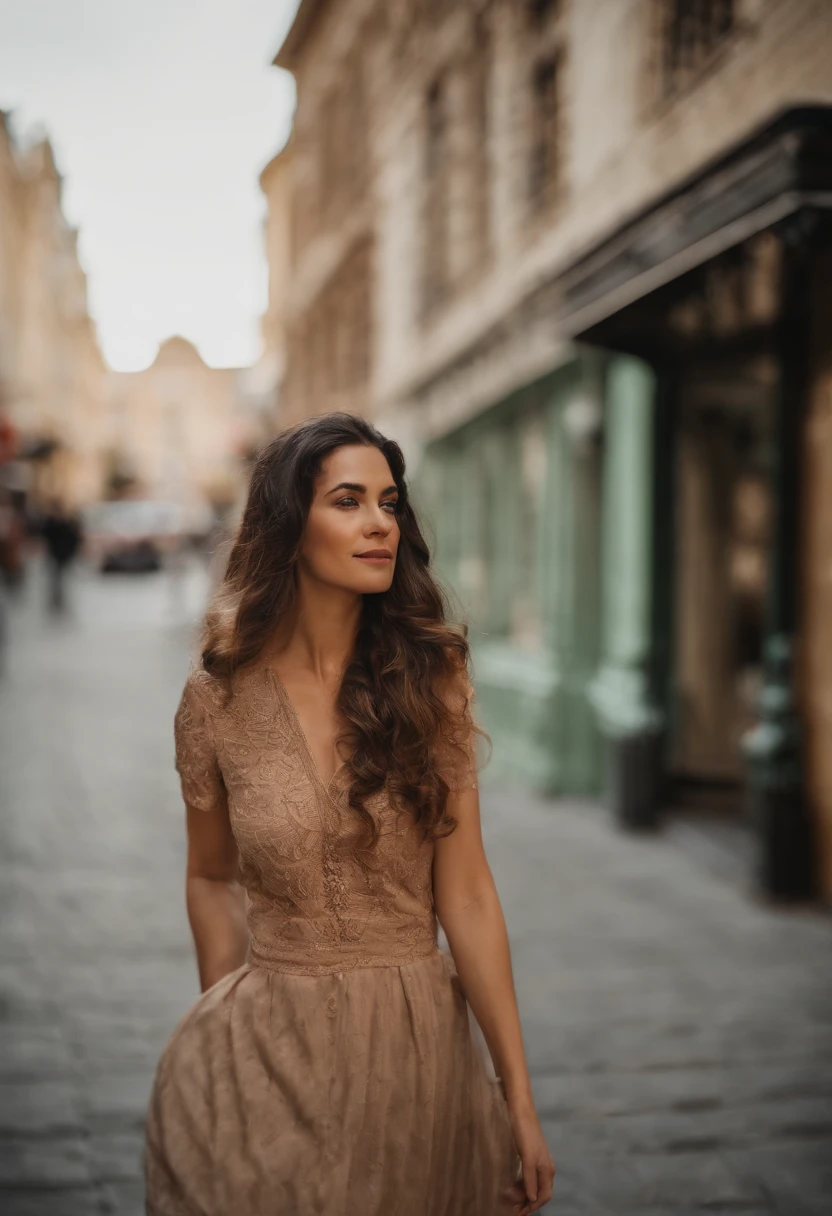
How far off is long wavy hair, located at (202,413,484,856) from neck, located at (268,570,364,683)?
0.08 feet

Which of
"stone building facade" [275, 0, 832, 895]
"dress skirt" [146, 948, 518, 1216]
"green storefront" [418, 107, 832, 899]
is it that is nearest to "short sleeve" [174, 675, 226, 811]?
"dress skirt" [146, 948, 518, 1216]

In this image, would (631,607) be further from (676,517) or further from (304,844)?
(304,844)

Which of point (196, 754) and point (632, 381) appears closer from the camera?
point (196, 754)

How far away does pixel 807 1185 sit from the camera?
3.53m

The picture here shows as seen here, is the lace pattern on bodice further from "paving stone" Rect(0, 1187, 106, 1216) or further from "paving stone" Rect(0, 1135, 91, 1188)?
"paving stone" Rect(0, 1135, 91, 1188)

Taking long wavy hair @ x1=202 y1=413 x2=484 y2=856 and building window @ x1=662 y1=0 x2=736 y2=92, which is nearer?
long wavy hair @ x1=202 y1=413 x2=484 y2=856

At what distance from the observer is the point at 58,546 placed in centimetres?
2234

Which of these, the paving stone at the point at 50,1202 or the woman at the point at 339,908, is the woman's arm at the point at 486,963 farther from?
the paving stone at the point at 50,1202

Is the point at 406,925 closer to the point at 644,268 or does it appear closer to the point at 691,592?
the point at 644,268

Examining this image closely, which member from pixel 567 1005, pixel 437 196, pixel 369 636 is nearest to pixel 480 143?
pixel 437 196

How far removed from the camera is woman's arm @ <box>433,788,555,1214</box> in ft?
6.70

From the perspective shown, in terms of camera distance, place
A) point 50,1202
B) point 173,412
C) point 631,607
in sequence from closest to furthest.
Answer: point 50,1202 < point 631,607 < point 173,412

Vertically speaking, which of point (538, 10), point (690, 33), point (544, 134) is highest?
point (538, 10)

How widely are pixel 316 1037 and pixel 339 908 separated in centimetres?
20
